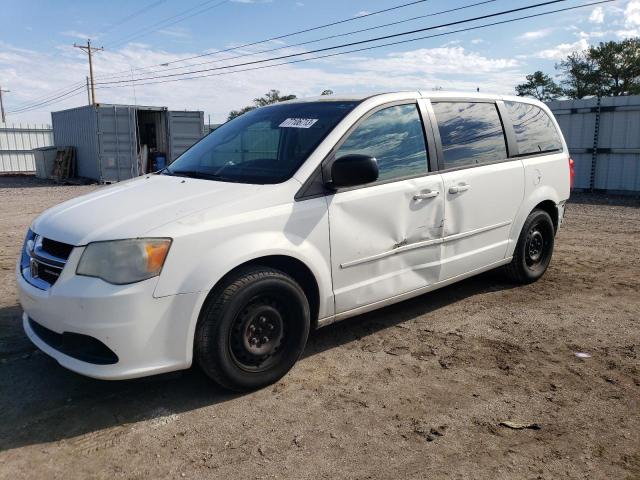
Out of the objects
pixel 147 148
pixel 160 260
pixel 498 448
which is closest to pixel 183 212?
pixel 160 260

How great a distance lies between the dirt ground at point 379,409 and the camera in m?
2.62

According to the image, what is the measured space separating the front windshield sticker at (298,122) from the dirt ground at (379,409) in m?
1.63

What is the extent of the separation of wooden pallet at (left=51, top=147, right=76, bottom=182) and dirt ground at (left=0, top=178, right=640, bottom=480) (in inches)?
705

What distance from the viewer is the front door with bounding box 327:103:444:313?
359 centimetres

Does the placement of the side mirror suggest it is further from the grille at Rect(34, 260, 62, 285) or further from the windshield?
the grille at Rect(34, 260, 62, 285)

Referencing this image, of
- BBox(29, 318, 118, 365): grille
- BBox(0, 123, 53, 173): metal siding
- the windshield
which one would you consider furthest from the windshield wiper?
BBox(0, 123, 53, 173): metal siding

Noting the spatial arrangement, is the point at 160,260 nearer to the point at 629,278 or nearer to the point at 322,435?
the point at 322,435

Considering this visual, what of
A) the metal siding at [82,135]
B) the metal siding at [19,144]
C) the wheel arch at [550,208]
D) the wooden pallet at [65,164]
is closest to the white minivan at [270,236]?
the wheel arch at [550,208]

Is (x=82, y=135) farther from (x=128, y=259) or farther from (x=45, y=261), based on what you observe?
(x=128, y=259)

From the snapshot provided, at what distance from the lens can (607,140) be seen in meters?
13.8

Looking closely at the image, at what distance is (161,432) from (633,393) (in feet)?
9.12

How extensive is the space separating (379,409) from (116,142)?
1789cm

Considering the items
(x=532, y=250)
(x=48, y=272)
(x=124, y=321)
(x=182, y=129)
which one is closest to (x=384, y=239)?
(x=124, y=321)

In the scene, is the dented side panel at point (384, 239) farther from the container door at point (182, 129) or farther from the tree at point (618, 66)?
the tree at point (618, 66)
